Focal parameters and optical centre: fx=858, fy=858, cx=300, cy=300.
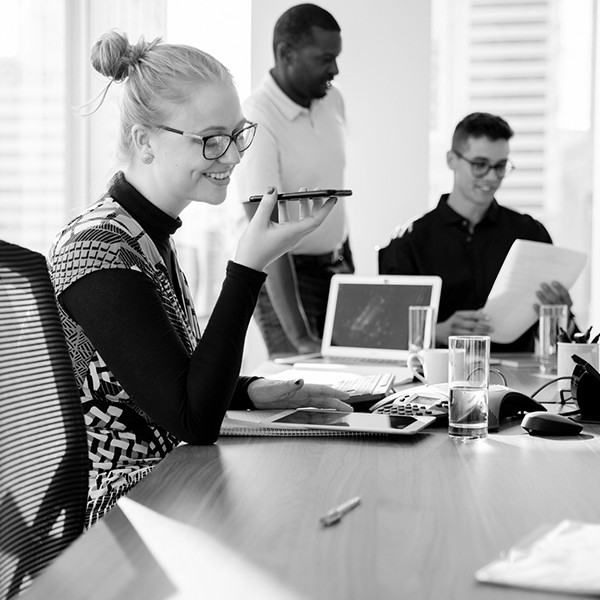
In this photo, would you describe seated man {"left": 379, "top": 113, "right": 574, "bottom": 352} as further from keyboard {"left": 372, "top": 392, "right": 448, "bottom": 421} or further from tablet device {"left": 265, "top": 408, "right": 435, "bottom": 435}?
tablet device {"left": 265, "top": 408, "right": 435, "bottom": 435}

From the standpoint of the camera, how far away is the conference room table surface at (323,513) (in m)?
0.70

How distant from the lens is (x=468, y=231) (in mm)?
3041

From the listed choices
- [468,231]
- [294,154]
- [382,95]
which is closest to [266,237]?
[294,154]

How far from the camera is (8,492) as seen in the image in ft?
3.07

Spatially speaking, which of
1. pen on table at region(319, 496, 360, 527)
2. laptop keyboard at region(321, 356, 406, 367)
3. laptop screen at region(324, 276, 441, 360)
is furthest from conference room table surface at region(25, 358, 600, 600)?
laptop screen at region(324, 276, 441, 360)

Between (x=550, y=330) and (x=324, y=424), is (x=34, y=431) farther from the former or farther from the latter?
(x=550, y=330)

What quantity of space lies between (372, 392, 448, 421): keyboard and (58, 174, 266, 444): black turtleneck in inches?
13.3

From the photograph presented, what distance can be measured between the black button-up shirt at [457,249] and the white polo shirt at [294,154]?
0.24 meters

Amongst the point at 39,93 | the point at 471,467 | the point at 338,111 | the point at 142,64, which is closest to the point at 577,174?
the point at 338,111

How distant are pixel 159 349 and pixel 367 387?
1.92 feet

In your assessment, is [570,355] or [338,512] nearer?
[338,512]

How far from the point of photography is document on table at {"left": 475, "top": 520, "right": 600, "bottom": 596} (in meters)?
0.68

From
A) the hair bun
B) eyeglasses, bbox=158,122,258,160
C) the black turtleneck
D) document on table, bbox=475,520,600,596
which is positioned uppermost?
the hair bun

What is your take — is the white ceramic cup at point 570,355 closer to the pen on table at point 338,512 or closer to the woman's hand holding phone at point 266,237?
the woman's hand holding phone at point 266,237
